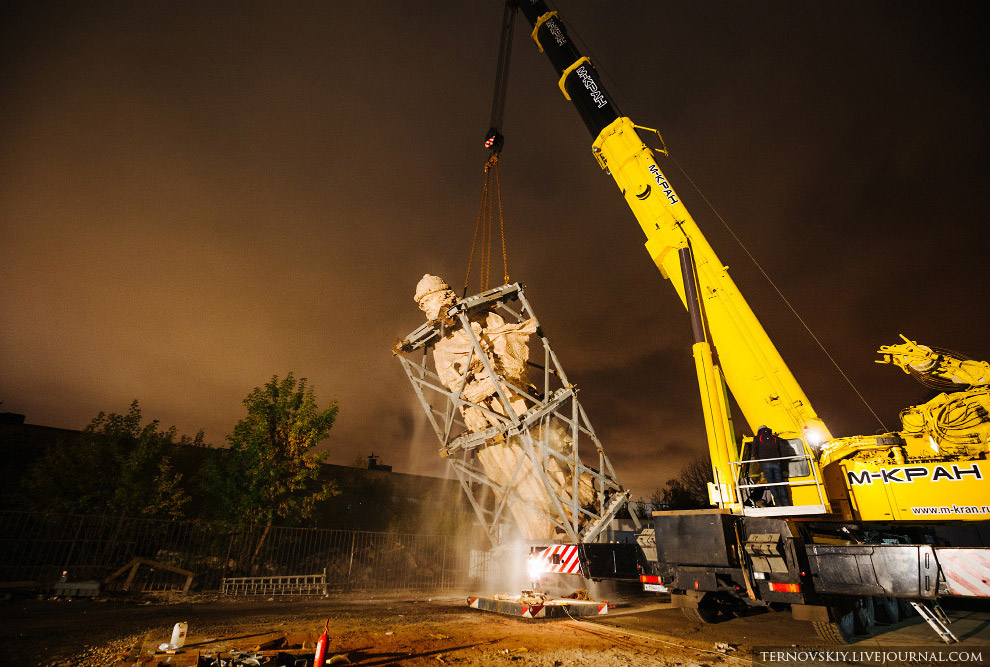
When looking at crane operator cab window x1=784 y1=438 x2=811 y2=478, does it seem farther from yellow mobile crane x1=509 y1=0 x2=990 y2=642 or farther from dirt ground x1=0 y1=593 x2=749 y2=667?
dirt ground x1=0 y1=593 x2=749 y2=667

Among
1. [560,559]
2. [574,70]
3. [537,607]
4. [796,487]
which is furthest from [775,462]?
[574,70]

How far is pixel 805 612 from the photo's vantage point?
6.04 meters

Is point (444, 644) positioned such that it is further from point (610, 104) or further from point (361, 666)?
point (610, 104)

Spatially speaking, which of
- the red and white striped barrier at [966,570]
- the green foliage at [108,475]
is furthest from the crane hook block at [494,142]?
the green foliage at [108,475]

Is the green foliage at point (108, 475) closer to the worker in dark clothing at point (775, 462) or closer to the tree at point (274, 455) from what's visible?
Answer: the tree at point (274, 455)

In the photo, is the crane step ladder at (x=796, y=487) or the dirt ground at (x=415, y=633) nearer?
the dirt ground at (x=415, y=633)

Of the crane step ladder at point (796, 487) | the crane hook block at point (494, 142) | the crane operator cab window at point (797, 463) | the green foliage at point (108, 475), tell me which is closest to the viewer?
the crane step ladder at point (796, 487)

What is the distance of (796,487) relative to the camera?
6.51 meters

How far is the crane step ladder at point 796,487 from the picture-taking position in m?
6.09

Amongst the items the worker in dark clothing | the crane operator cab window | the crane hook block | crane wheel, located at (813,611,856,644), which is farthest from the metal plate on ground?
the crane hook block

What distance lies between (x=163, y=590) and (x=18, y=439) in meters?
15.5

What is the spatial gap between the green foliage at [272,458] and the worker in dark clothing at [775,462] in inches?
590

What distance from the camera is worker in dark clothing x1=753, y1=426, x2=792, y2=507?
6602 mm

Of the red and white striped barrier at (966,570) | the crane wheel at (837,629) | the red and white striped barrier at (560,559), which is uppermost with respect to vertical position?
the red and white striped barrier at (966,570)
